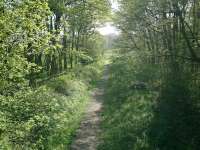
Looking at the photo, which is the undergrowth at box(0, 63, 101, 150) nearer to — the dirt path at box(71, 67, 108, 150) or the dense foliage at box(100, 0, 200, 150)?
the dirt path at box(71, 67, 108, 150)

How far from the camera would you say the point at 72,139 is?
17.5 meters

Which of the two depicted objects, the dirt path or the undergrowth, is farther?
the dirt path

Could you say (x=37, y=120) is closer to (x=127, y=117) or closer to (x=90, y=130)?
(x=90, y=130)

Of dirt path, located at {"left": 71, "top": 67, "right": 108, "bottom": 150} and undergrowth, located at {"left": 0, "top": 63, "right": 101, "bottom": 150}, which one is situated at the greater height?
undergrowth, located at {"left": 0, "top": 63, "right": 101, "bottom": 150}

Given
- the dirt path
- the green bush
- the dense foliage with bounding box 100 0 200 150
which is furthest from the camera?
the dirt path

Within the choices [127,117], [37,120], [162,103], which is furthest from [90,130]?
[162,103]

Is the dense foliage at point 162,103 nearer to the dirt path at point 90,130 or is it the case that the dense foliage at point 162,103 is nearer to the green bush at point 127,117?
the green bush at point 127,117

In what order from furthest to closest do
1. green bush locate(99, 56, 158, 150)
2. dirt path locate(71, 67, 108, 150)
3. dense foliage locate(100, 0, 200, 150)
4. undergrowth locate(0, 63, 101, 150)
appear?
1. dirt path locate(71, 67, 108, 150)
2. dense foliage locate(100, 0, 200, 150)
3. green bush locate(99, 56, 158, 150)
4. undergrowth locate(0, 63, 101, 150)

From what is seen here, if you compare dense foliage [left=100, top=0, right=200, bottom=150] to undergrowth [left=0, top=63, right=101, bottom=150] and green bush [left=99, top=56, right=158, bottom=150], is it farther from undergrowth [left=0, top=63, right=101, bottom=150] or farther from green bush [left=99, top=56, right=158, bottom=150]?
undergrowth [left=0, top=63, right=101, bottom=150]

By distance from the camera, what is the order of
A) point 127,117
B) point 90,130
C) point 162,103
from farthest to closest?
1. point 162,103
2. point 127,117
3. point 90,130

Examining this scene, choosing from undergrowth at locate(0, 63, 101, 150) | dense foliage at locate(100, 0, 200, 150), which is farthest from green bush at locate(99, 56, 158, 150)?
undergrowth at locate(0, 63, 101, 150)

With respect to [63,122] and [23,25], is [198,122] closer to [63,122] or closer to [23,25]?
[63,122]

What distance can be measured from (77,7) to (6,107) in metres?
19.9

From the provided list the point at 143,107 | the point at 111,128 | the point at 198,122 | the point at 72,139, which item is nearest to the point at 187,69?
the point at 143,107
